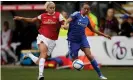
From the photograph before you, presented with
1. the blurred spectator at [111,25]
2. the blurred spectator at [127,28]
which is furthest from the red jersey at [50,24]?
the blurred spectator at [127,28]

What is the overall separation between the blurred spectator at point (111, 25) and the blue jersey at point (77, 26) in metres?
4.82

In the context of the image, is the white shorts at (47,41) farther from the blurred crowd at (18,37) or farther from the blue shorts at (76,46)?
the blurred crowd at (18,37)

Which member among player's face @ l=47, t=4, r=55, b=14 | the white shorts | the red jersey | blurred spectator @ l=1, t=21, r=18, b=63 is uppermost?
player's face @ l=47, t=4, r=55, b=14

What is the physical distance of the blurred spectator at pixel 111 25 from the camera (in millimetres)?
19781

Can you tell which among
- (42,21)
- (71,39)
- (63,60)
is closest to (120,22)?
(63,60)

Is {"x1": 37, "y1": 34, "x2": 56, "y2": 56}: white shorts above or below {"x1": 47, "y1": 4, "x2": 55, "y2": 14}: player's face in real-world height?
below

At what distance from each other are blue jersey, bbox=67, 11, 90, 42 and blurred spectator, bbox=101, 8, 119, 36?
4824mm

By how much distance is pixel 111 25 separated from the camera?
65.0 feet

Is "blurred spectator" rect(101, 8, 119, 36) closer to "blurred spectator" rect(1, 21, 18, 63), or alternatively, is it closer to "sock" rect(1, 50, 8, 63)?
"blurred spectator" rect(1, 21, 18, 63)

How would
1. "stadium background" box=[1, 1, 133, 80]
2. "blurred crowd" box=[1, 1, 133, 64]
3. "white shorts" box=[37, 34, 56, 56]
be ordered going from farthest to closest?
"blurred crowd" box=[1, 1, 133, 64]
"stadium background" box=[1, 1, 133, 80]
"white shorts" box=[37, 34, 56, 56]

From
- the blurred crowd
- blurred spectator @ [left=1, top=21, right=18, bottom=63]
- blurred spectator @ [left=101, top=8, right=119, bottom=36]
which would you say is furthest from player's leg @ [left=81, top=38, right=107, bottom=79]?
blurred spectator @ [left=1, top=21, right=18, bottom=63]

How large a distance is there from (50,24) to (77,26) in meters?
1.25

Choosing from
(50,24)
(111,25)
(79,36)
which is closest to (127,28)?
(111,25)

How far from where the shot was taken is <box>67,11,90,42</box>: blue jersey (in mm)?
14695
